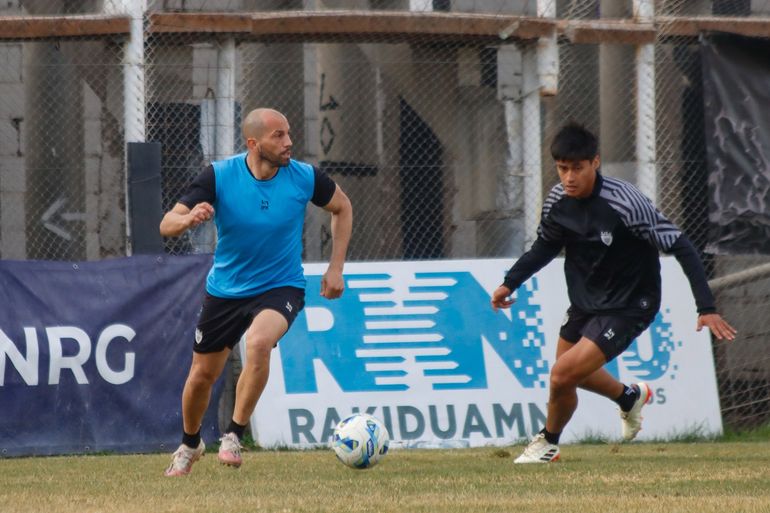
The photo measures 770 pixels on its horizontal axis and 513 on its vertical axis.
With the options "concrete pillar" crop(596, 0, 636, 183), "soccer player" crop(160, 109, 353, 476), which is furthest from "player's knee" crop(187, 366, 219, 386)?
"concrete pillar" crop(596, 0, 636, 183)

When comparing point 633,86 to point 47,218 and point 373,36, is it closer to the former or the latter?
point 373,36

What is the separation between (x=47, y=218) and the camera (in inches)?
551

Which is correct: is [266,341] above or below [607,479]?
above

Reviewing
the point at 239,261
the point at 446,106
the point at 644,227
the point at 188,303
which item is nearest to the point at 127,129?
the point at 188,303

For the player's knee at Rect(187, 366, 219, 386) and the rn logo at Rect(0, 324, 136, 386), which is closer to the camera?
the player's knee at Rect(187, 366, 219, 386)

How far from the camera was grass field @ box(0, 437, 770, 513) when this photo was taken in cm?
647

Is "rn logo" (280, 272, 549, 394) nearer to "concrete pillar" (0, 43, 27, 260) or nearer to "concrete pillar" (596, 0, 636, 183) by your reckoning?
"concrete pillar" (596, 0, 636, 183)

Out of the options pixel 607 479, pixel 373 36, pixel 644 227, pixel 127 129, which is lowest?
pixel 607 479

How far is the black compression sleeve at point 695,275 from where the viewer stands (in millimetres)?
8289

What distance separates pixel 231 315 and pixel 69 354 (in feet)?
11.0

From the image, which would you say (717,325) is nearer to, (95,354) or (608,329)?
(608,329)

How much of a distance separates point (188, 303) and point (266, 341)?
3.89 metres

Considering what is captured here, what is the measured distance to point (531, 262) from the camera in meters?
9.36

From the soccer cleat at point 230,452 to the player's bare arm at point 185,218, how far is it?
1.25 metres
